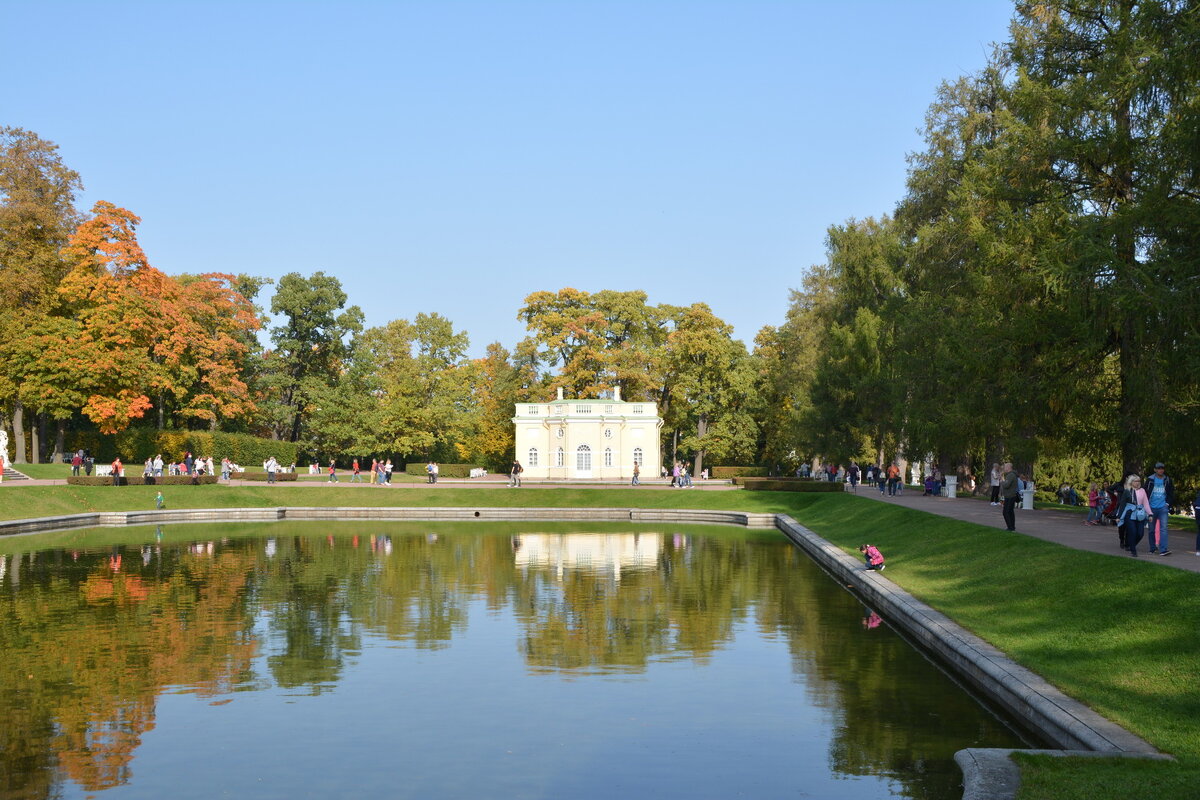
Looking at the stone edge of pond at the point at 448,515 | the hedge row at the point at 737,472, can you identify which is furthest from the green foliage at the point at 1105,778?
the hedge row at the point at 737,472

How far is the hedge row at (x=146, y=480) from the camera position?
158ft

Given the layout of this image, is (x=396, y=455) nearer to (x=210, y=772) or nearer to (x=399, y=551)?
(x=399, y=551)

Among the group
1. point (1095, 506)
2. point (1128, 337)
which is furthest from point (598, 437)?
point (1128, 337)

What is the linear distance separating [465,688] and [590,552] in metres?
18.3

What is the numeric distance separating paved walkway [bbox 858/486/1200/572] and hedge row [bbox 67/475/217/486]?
3237cm

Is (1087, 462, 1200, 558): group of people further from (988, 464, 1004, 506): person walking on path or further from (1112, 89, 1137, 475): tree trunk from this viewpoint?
(988, 464, 1004, 506): person walking on path

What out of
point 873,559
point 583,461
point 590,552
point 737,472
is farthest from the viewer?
point 737,472

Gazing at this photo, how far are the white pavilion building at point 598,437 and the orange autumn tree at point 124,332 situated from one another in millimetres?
20474

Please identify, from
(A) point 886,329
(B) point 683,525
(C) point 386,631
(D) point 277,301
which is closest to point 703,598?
(C) point 386,631

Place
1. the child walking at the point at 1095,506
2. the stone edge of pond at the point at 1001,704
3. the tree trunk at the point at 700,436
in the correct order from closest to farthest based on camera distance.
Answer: the stone edge of pond at the point at 1001,704
the child walking at the point at 1095,506
the tree trunk at the point at 700,436

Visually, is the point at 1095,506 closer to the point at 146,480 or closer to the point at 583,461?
the point at 146,480

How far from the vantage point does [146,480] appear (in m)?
50.4

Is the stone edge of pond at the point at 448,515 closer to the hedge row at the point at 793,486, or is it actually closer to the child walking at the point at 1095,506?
the hedge row at the point at 793,486

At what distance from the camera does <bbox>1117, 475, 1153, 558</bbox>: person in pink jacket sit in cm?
1992
